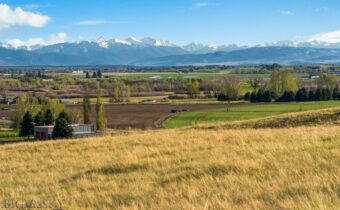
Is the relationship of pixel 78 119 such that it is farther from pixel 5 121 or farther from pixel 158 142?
pixel 158 142

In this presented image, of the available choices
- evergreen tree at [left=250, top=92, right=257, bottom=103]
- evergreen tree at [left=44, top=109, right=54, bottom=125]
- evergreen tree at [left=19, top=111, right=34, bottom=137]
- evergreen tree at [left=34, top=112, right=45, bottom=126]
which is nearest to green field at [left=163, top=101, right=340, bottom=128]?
evergreen tree at [left=44, top=109, right=54, bottom=125]

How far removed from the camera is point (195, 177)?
12.7 meters

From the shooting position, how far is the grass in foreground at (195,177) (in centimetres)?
999

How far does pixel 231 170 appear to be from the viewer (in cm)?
1289

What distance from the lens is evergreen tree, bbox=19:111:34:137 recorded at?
299ft

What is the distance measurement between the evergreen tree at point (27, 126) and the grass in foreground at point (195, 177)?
73.7 metres

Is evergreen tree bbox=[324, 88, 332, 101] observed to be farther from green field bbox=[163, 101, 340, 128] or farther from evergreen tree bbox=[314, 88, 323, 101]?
green field bbox=[163, 101, 340, 128]

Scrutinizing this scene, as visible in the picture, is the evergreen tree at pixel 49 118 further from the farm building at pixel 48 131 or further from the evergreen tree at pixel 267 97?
the evergreen tree at pixel 267 97

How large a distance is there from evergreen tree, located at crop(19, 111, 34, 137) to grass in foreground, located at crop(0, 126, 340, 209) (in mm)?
73691

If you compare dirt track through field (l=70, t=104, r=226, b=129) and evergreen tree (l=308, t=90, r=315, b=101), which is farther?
evergreen tree (l=308, t=90, r=315, b=101)

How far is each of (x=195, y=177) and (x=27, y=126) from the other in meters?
83.9

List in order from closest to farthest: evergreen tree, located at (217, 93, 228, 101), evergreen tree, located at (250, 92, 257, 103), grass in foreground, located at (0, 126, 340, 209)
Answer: grass in foreground, located at (0, 126, 340, 209) < evergreen tree, located at (250, 92, 257, 103) < evergreen tree, located at (217, 93, 228, 101)

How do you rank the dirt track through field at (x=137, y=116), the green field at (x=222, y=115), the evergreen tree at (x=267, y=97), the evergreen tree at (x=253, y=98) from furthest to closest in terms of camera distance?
the evergreen tree at (x=253, y=98), the evergreen tree at (x=267, y=97), the dirt track through field at (x=137, y=116), the green field at (x=222, y=115)

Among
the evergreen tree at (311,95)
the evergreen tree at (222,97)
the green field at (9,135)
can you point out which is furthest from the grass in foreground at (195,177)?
the evergreen tree at (222,97)
